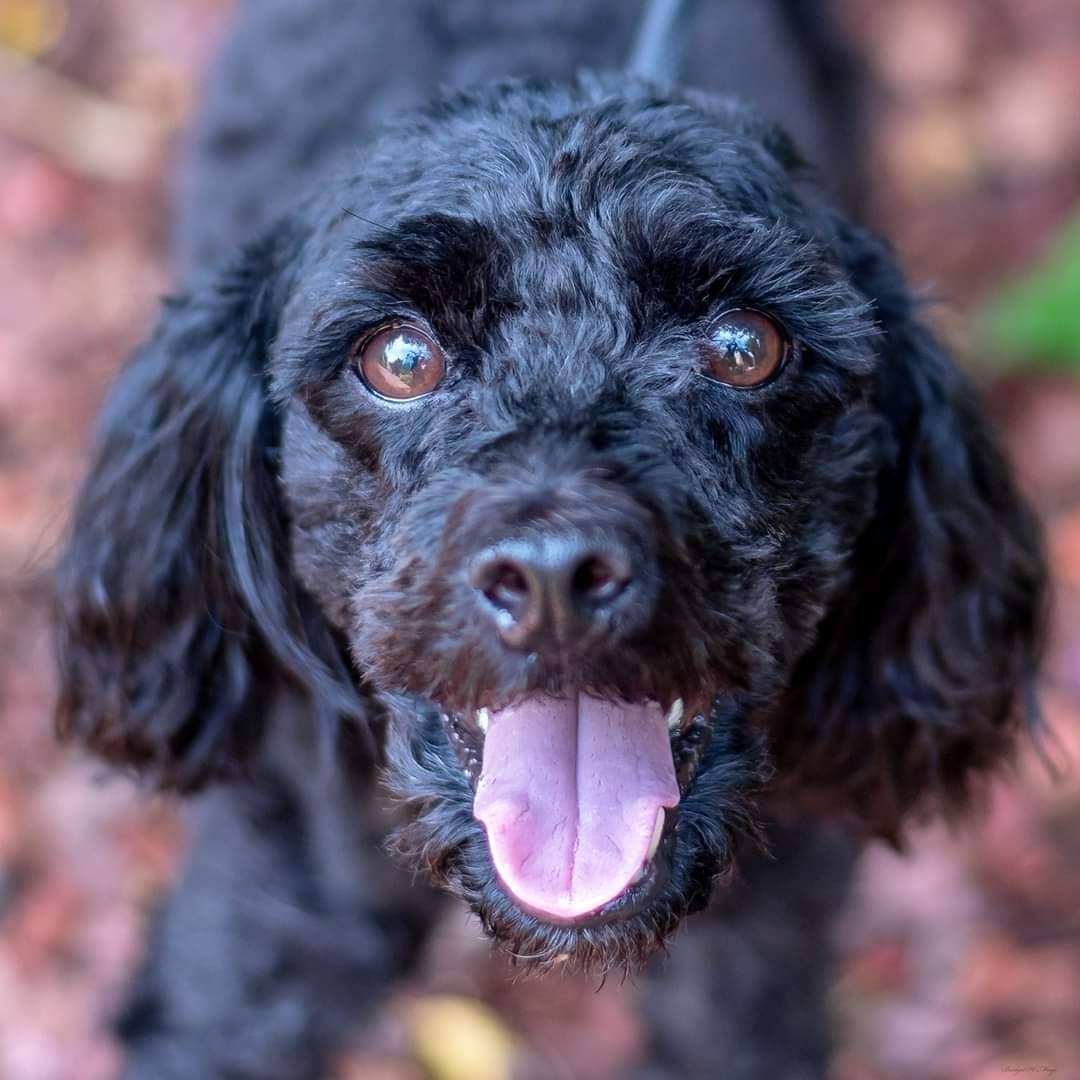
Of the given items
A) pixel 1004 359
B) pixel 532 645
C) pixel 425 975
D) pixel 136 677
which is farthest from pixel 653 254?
pixel 1004 359

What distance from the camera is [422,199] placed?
1882 millimetres

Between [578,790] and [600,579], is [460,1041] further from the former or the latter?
[600,579]

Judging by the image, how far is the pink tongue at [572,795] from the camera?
5.81 feet

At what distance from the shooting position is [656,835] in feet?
5.79

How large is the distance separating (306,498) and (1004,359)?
8.72 feet

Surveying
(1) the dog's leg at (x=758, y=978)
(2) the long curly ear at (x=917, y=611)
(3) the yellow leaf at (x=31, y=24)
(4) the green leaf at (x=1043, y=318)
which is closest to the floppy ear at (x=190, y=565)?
(2) the long curly ear at (x=917, y=611)

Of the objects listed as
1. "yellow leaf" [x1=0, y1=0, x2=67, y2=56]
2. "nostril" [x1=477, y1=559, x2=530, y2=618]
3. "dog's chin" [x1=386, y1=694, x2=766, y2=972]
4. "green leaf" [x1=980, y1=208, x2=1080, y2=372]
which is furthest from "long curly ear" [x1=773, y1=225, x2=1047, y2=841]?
"yellow leaf" [x1=0, y1=0, x2=67, y2=56]

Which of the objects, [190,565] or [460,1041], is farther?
[460,1041]

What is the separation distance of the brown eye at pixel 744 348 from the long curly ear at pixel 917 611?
32 centimetres

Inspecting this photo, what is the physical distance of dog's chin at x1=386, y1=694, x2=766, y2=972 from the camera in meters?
1.74

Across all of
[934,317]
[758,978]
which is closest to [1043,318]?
[934,317]

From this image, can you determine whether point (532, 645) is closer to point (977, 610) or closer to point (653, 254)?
point (653, 254)

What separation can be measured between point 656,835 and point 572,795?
129 mm

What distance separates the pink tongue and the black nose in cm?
24
